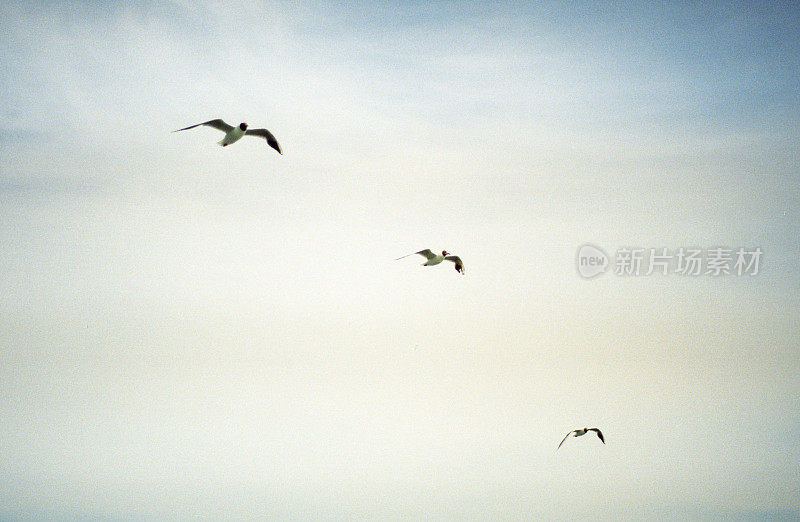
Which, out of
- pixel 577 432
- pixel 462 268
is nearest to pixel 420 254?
pixel 462 268

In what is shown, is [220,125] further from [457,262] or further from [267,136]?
[457,262]

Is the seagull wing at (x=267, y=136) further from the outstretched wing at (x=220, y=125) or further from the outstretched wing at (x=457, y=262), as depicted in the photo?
the outstretched wing at (x=457, y=262)

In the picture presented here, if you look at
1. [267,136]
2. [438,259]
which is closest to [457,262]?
[438,259]

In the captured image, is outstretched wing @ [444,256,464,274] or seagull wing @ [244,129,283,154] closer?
seagull wing @ [244,129,283,154]

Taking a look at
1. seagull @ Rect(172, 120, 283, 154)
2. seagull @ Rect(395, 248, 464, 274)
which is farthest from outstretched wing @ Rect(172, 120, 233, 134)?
seagull @ Rect(395, 248, 464, 274)

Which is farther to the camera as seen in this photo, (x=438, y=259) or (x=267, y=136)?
(x=438, y=259)

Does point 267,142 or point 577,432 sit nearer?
point 267,142

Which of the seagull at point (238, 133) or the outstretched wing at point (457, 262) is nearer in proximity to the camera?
the seagull at point (238, 133)

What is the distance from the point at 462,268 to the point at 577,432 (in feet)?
49.6

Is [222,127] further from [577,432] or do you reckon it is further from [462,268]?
[577,432]

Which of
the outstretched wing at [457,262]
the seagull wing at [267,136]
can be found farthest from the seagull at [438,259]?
the seagull wing at [267,136]

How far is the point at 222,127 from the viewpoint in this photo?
3619 cm

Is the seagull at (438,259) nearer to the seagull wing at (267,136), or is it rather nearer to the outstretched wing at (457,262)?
the outstretched wing at (457,262)

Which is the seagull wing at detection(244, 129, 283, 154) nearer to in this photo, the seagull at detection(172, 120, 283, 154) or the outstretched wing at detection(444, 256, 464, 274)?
the seagull at detection(172, 120, 283, 154)
